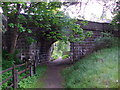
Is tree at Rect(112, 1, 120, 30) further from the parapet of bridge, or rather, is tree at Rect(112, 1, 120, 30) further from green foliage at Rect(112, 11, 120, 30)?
the parapet of bridge

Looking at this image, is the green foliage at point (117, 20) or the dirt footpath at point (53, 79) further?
the green foliage at point (117, 20)

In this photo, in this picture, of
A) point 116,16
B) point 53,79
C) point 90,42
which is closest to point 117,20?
point 116,16

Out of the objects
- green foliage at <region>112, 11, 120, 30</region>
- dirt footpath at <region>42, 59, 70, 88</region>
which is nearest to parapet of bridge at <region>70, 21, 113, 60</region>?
green foliage at <region>112, 11, 120, 30</region>

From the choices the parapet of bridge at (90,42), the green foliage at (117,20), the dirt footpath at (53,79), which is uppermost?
the green foliage at (117,20)

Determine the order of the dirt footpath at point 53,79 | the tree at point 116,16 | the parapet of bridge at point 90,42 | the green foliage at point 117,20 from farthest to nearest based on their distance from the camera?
the parapet of bridge at point 90,42
the green foliage at point 117,20
the tree at point 116,16
the dirt footpath at point 53,79

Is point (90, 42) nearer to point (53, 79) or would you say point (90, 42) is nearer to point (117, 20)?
point (117, 20)

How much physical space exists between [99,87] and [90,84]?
14.8 inches

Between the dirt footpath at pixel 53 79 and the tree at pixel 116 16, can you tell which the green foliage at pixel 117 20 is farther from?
the dirt footpath at pixel 53 79

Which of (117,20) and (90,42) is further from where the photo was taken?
(90,42)

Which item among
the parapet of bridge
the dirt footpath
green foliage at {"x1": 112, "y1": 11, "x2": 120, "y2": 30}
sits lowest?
the dirt footpath

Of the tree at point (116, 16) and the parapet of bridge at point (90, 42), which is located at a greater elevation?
the tree at point (116, 16)

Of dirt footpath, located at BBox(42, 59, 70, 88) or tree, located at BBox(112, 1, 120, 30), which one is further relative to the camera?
tree, located at BBox(112, 1, 120, 30)

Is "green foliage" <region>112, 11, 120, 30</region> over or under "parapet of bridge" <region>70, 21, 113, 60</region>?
over

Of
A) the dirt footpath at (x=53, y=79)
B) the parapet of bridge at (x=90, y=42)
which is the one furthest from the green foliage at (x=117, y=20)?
the dirt footpath at (x=53, y=79)
